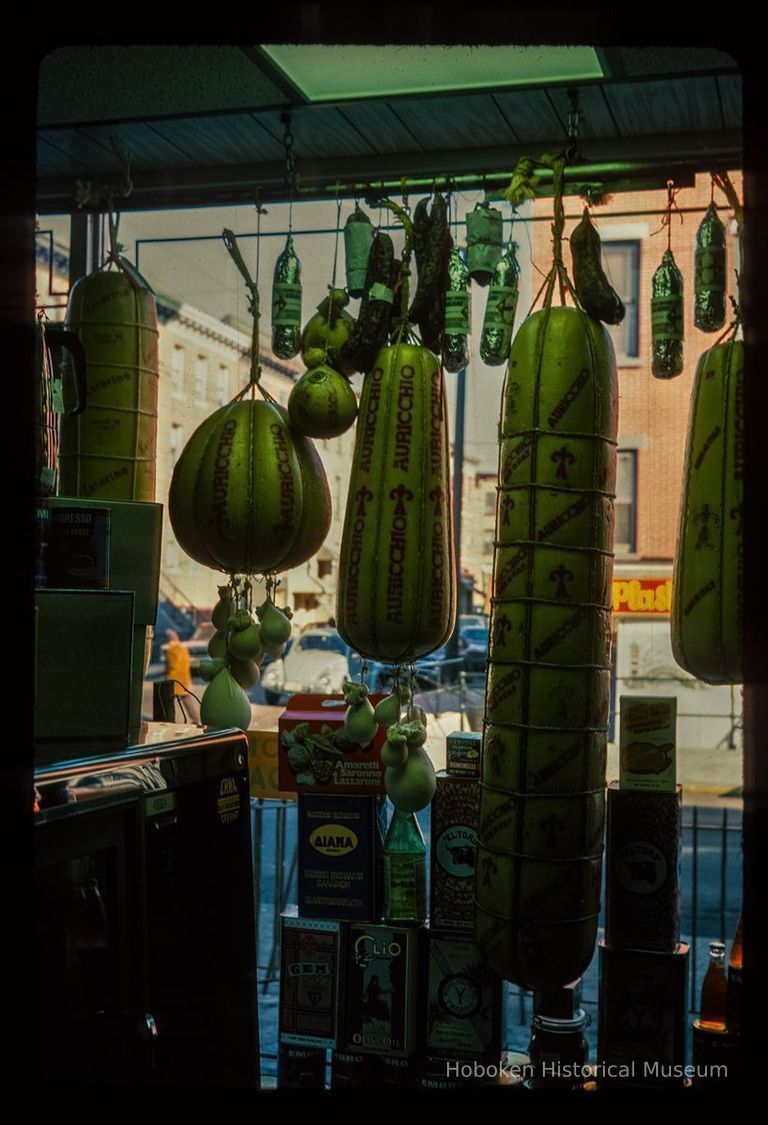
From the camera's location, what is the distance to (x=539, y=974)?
1964 millimetres

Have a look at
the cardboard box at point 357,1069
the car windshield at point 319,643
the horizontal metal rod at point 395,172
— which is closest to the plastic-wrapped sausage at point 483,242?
the horizontal metal rod at point 395,172

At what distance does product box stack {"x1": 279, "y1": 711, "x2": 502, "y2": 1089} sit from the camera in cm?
230

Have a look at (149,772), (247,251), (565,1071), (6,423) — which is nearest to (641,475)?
(247,251)

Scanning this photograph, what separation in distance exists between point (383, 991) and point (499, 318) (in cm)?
148

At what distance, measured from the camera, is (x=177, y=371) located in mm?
2693

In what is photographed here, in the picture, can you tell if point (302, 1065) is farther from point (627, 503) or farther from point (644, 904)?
point (627, 503)

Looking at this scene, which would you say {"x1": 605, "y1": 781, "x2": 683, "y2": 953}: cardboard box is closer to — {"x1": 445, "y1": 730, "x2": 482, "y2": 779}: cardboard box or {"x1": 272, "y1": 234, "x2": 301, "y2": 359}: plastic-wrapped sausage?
{"x1": 445, "y1": 730, "x2": 482, "y2": 779}: cardboard box

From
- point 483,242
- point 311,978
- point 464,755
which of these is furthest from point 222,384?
point 311,978

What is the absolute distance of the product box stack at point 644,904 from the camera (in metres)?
2.17

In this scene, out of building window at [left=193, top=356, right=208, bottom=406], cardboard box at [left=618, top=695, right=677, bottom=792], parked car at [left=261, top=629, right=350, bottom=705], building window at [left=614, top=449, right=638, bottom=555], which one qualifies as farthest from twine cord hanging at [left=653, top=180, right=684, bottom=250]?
parked car at [left=261, top=629, right=350, bottom=705]

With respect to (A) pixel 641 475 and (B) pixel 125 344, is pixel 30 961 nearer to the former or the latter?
(B) pixel 125 344

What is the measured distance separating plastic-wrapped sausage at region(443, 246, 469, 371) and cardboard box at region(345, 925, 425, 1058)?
50.1 inches

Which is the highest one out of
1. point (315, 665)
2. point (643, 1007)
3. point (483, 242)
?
point (483, 242)

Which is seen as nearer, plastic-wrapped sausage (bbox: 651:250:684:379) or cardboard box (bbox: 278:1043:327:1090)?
plastic-wrapped sausage (bbox: 651:250:684:379)
